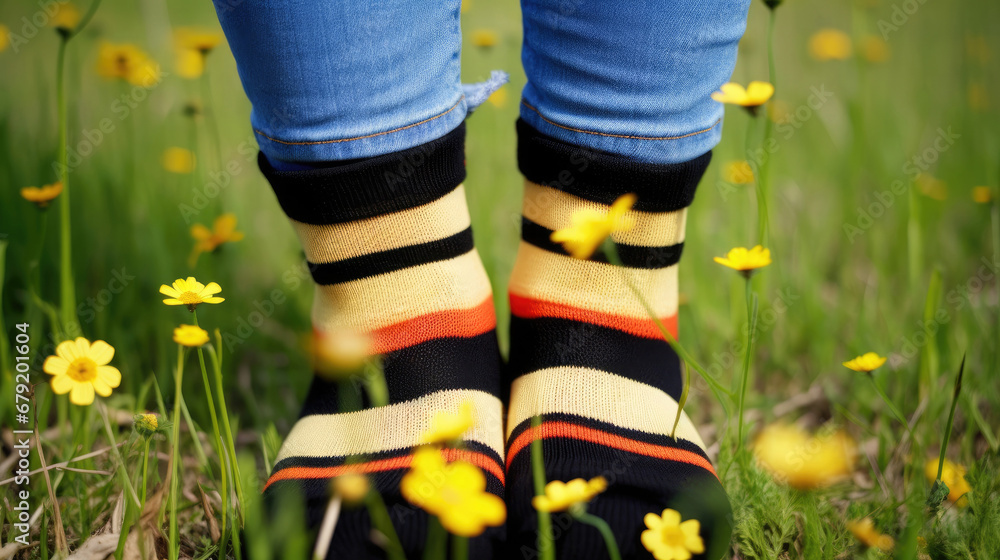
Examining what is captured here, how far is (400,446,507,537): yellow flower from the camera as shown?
1.25ft

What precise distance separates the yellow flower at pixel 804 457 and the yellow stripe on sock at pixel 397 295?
0.31 meters

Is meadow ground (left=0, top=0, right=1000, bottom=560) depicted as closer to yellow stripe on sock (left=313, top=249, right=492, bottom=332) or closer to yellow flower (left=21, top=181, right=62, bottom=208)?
yellow flower (left=21, top=181, right=62, bottom=208)

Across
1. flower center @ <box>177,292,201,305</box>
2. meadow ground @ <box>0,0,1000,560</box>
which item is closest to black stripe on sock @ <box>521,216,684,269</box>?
meadow ground @ <box>0,0,1000,560</box>

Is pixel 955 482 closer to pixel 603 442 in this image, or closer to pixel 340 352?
pixel 603 442

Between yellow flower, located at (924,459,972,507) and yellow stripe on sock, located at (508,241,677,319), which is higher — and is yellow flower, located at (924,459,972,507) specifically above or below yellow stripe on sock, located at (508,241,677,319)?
below

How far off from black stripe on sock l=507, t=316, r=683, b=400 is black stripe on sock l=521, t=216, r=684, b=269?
0.22 feet

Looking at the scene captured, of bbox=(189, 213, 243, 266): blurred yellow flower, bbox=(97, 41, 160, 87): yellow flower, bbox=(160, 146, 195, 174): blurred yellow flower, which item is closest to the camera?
bbox=(189, 213, 243, 266): blurred yellow flower

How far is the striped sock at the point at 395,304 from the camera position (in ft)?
1.87

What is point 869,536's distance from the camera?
50 centimetres

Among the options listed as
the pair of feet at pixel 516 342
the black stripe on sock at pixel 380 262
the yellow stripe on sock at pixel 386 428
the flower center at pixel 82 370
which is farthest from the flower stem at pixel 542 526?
the flower center at pixel 82 370

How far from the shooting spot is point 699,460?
0.59 m

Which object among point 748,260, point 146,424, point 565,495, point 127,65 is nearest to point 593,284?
point 748,260

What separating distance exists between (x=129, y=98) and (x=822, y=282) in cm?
128

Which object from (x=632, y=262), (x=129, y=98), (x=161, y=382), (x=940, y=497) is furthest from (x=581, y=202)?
(x=129, y=98)
